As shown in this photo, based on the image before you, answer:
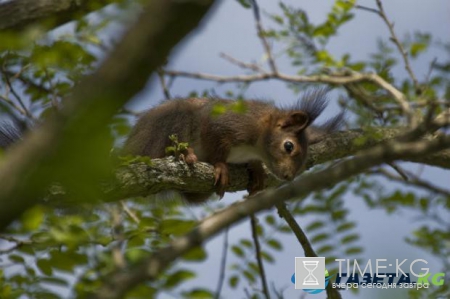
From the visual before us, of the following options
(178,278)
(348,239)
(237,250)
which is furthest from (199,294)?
(348,239)

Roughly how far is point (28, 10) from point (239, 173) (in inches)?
102

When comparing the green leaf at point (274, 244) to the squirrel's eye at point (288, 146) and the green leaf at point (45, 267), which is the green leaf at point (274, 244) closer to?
the squirrel's eye at point (288, 146)

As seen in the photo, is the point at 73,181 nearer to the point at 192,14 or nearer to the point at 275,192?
the point at 192,14

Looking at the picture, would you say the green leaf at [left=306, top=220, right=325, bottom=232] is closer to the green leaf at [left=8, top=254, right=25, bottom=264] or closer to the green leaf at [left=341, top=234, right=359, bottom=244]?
the green leaf at [left=341, top=234, right=359, bottom=244]

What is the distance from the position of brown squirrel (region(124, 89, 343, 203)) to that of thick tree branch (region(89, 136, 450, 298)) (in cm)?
353

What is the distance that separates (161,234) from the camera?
402 cm

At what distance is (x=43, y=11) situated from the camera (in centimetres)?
417

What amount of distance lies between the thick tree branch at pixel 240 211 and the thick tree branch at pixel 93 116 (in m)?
0.29

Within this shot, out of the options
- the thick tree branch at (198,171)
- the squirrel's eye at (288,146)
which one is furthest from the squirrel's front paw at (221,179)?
the squirrel's eye at (288,146)

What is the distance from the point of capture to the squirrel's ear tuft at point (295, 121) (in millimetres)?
7055

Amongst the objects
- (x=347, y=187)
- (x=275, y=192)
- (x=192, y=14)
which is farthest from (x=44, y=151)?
(x=347, y=187)

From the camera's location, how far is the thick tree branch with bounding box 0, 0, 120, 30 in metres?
3.87

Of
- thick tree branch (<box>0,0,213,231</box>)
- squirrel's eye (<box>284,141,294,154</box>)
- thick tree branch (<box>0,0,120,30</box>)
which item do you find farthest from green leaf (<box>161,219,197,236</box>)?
squirrel's eye (<box>284,141,294,154</box>)

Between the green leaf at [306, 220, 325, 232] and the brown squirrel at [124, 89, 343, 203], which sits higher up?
the brown squirrel at [124, 89, 343, 203]
